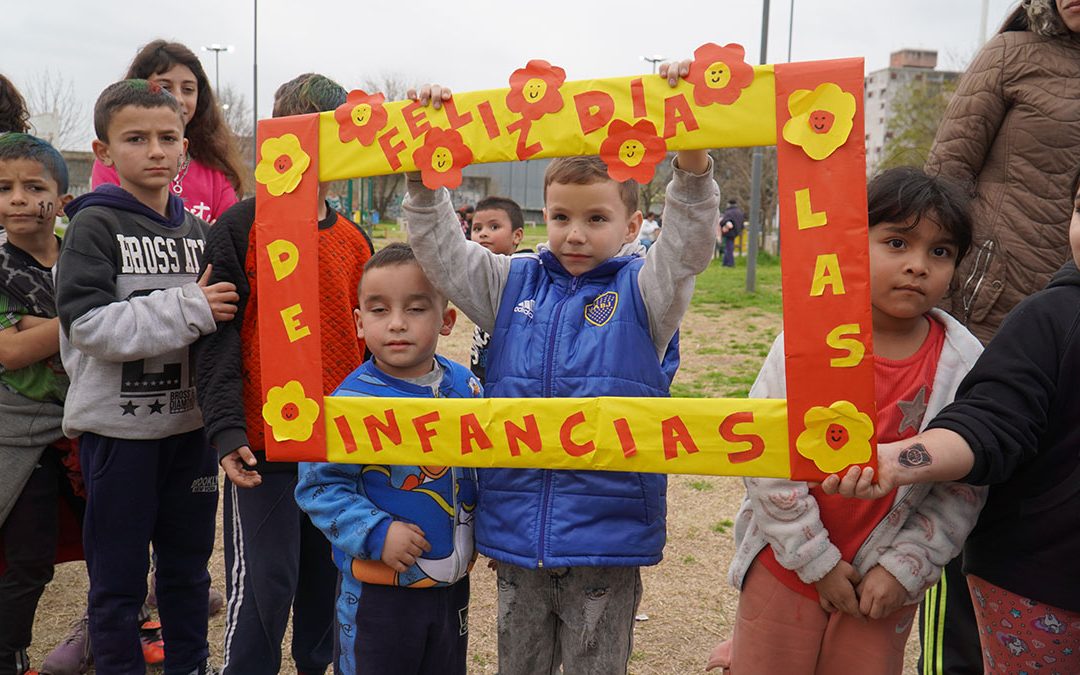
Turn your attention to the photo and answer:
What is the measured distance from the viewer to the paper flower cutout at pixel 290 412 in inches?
80.2

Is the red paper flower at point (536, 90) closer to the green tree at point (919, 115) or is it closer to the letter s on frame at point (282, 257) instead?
the letter s on frame at point (282, 257)

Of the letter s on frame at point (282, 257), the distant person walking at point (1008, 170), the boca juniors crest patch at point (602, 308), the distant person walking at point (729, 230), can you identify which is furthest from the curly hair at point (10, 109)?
the distant person walking at point (729, 230)

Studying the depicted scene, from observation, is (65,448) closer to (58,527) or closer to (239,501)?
(58,527)

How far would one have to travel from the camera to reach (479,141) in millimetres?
1915

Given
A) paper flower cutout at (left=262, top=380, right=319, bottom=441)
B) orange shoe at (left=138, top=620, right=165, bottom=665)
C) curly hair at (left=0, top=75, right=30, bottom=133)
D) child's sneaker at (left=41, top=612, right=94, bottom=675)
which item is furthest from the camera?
curly hair at (left=0, top=75, right=30, bottom=133)

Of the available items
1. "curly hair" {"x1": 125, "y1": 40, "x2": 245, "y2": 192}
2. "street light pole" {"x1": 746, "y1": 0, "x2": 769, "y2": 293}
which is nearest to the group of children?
"curly hair" {"x1": 125, "y1": 40, "x2": 245, "y2": 192}

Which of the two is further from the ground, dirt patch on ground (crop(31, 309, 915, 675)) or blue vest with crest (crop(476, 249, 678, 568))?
blue vest with crest (crop(476, 249, 678, 568))

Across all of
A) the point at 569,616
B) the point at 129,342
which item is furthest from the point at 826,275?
the point at 129,342

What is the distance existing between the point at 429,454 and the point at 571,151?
0.76 metres

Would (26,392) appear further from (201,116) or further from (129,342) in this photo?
(201,116)

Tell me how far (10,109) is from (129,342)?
1750mm

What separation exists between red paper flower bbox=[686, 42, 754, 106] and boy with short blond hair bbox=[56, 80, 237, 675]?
145cm

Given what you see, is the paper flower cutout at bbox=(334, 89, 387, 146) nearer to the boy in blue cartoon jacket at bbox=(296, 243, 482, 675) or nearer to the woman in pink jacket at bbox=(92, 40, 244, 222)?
the boy in blue cartoon jacket at bbox=(296, 243, 482, 675)

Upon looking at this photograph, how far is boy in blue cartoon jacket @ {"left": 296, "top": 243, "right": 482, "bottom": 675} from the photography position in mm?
2139
